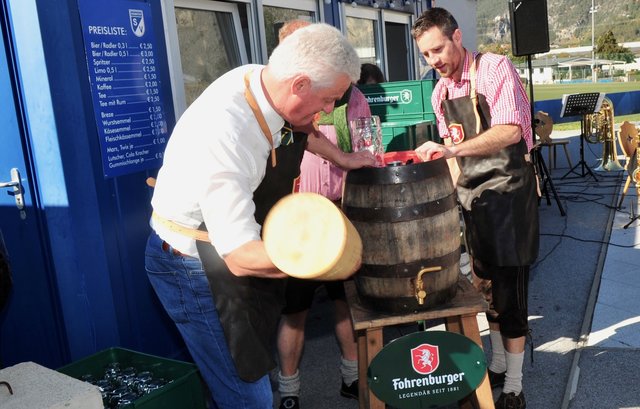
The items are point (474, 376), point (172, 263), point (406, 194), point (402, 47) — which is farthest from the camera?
point (402, 47)

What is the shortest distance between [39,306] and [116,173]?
82 centimetres

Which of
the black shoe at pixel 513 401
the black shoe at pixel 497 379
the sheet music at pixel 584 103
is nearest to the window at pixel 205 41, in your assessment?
the black shoe at pixel 497 379

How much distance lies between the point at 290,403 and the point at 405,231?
4.25 feet

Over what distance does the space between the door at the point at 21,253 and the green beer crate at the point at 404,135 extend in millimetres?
2287

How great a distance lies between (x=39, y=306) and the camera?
3.28 meters

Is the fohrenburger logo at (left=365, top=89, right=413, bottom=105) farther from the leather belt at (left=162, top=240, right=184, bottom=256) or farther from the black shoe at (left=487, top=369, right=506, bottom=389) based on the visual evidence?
the leather belt at (left=162, top=240, right=184, bottom=256)

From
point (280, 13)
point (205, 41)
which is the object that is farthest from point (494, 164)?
point (280, 13)

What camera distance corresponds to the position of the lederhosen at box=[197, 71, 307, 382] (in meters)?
1.90

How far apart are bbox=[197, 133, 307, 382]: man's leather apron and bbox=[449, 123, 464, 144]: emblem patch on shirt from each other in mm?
1079

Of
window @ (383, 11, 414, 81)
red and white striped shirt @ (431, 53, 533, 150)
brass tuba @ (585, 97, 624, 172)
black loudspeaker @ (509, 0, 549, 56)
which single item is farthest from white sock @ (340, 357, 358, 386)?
brass tuba @ (585, 97, 624, 172)

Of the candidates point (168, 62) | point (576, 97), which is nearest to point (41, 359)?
point (168, 62)

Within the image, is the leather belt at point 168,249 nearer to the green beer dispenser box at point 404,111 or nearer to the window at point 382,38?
the green beer dispenser box at point 404,111

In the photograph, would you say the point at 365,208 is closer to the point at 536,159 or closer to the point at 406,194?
the point at 406,194

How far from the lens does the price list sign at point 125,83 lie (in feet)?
10.1
